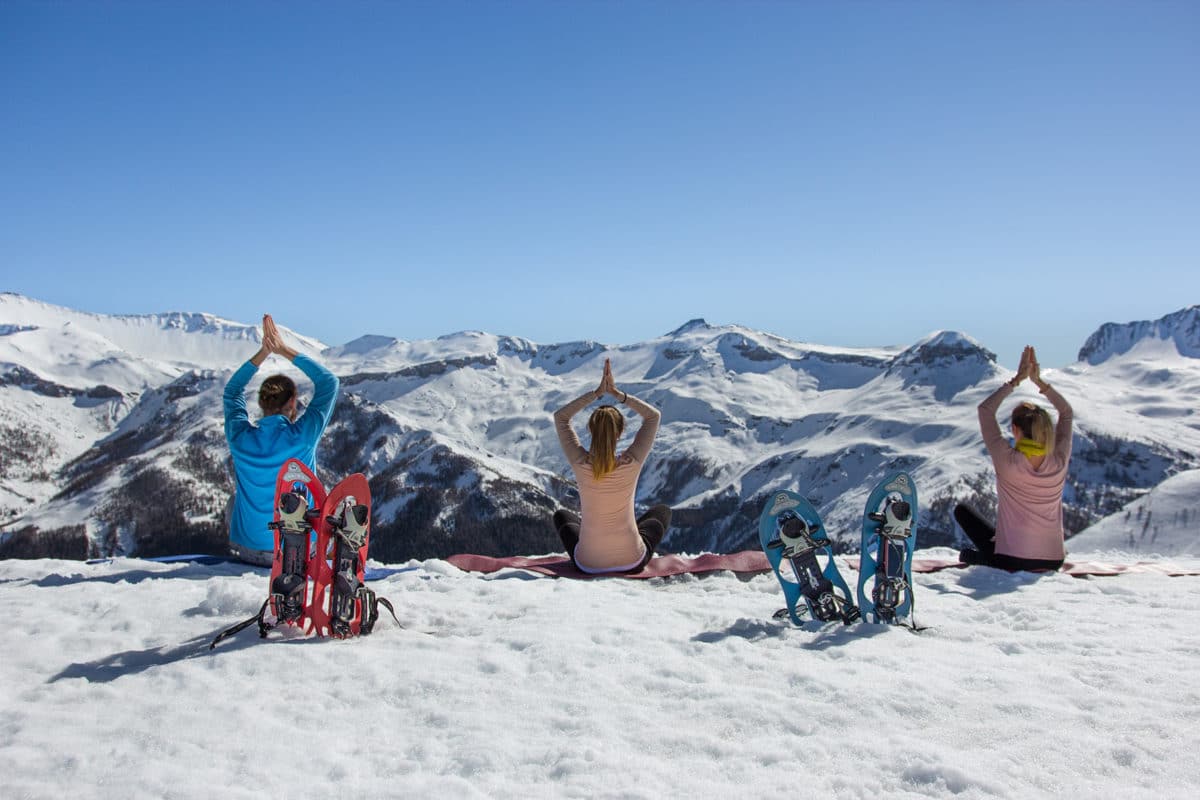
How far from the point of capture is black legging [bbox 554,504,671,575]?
1317 centimetres

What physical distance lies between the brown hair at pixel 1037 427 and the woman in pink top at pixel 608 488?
6.27m

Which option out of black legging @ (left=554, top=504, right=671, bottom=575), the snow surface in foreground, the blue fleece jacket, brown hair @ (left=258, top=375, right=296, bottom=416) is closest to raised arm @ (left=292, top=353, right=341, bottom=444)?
the blue fleece jacket

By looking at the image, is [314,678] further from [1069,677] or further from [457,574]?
[1069,677]

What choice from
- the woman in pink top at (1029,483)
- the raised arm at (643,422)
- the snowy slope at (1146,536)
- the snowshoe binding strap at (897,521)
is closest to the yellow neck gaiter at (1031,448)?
the woman in pink top at (1029,483)

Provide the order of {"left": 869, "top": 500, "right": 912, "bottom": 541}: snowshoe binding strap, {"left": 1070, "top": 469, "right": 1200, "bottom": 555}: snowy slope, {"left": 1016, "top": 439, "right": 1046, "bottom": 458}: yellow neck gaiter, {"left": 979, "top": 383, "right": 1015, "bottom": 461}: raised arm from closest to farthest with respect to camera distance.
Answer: {"left": 869, "top": 500, "right": 912, "bottom": 541}: snowshoe binding strap < {"left": 1016, "top": 439, "right": 1046, "bottom": 458}: yellow neck gaiter < {"left": 979, "top": 383, "right": 1015, "bottom": 461}: raised arm < {"left": 1070, "top": 469, "right": 1200, "bottom": 555}: snowy slope

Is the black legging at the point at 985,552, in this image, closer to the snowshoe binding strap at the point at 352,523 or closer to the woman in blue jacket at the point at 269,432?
the snowshoe binding strap at the point at 352,523

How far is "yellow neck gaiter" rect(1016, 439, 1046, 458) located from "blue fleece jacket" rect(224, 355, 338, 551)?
11.3 meters

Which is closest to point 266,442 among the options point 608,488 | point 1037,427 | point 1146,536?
point 608,488

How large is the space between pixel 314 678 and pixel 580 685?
2455mm

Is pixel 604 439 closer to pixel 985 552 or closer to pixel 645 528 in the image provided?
pixel 645 528

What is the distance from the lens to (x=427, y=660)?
7422 mm

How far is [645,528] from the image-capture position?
43.8 ft

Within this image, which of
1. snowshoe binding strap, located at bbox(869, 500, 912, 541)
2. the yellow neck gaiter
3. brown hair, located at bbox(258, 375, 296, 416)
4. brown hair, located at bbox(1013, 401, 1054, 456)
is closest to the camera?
snowshoe binding strap, located at bbox(869, 500, 912, 541)

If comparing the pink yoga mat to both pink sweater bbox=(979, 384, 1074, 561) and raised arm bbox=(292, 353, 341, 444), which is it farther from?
raised arm bbox=(292, 353, 341, 444)
